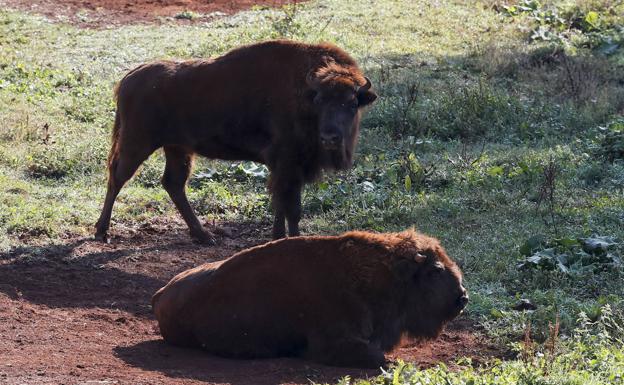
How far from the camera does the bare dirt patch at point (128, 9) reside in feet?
70.7

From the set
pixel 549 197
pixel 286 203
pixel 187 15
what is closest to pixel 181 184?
pixel 286 203

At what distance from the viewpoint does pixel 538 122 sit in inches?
598

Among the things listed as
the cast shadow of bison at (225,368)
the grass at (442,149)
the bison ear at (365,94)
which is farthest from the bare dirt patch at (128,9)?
the cast shadow of bison at (225,368)

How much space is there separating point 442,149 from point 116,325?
7014 mm

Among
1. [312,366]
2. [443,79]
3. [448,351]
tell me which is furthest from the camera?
[443,79]

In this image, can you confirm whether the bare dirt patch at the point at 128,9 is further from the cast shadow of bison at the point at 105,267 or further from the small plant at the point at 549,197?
the small plant at the point at 549,197

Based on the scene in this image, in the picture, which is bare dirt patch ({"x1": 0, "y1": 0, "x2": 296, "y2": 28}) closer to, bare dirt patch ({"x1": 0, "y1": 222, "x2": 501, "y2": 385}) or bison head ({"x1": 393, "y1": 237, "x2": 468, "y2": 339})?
bare dirt patch ({"x1": 0, "y1": 222, "x2": 501, "y2": 385})

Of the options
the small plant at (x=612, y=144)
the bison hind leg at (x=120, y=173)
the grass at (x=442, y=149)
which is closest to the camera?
the grass at (x=442, y=149)

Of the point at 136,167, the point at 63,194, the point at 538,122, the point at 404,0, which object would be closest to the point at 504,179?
the point at 538,122

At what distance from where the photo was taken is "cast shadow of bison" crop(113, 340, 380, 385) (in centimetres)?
698

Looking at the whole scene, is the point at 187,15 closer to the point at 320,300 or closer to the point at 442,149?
the point at 442,149

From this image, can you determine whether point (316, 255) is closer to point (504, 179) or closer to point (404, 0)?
point (504, 179)

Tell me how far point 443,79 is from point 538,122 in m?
2.50

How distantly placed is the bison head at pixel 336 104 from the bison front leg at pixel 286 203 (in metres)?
0.45
